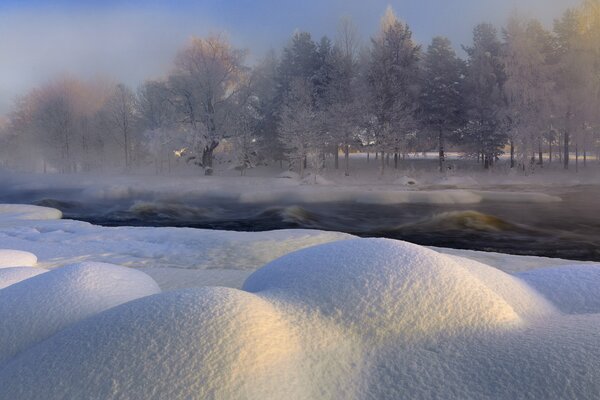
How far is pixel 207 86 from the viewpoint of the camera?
34.7 meters

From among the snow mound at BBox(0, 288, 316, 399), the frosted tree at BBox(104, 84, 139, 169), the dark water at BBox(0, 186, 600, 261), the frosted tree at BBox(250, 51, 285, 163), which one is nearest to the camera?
the snow mound at BBox(0, 288, 316, 399)

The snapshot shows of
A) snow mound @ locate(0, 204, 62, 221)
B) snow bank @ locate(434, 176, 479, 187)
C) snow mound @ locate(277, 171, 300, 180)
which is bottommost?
snow mound @ locate(0, 204, 62, 221)

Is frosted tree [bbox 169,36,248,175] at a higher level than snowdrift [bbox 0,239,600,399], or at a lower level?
higher

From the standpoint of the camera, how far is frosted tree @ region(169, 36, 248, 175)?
1367 inches

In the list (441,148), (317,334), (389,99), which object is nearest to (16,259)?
(317,334)

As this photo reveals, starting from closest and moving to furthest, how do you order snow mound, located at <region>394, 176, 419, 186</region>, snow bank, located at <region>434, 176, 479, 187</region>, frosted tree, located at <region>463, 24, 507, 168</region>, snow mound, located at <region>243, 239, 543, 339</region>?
snow mound, located at <region>243, 239, 543, 339</region>, snow bank, located at <region>434, 176, 479, 187</region>, snow mound, located at <region>394, 176, 419, 186</region>, frosted tree, located at <region>463, 24, 507, 168</region>

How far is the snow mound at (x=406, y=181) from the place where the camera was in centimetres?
2878

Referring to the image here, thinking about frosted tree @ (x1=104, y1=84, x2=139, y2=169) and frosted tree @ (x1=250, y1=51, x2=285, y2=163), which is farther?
frosted tree @ (x1=104, y1=84, x2=139, y2=169)

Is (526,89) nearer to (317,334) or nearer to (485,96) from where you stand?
(485,96)

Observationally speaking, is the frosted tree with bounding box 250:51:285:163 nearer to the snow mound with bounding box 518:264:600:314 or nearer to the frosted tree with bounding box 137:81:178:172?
the frosted tree with bounding box 137:81:178:172

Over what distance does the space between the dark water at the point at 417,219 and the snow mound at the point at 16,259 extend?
25.5 ft

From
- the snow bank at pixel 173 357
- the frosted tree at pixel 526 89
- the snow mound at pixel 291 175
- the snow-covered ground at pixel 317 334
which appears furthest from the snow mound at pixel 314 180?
the snow bank at pixel 173 357

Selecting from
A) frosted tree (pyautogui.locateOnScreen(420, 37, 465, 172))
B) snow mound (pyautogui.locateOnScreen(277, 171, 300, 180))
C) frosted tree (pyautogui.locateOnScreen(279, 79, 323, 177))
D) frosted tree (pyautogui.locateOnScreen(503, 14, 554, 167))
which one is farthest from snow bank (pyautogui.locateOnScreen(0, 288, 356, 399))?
frosted tree (pyautogui.locateOnScreen(420, 37, 465, 172))

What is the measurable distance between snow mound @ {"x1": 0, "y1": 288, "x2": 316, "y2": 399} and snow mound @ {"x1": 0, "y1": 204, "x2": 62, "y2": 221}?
46.1 ft
